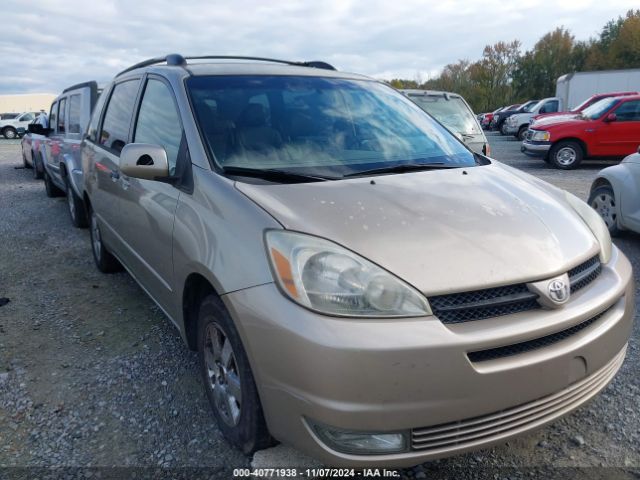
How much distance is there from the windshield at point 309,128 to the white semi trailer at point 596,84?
78.7 feet

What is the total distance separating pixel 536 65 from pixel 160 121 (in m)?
53.2

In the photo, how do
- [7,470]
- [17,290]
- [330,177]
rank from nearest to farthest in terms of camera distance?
[7,470]
[330,177]
[17,290]

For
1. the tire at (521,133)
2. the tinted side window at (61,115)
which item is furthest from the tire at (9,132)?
the tire at (521,133)

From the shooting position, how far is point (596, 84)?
77.2 ft

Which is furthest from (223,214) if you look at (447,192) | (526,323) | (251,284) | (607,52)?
(607,52)

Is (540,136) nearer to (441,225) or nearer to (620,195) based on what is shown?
(620,195)

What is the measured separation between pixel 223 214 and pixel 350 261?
0.64 m

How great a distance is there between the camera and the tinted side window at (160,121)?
279 cm

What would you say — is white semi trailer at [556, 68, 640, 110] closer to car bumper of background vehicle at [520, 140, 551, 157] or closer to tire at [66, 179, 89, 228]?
car bumper of background vehicle at [520, 140, 551, 157]

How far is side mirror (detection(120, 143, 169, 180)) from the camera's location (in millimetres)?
2557

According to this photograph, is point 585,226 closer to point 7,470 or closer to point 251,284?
point 251,284

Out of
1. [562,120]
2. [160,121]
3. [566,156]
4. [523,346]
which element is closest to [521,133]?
[562,120]

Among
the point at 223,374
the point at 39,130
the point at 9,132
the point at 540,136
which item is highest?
the point at 39,130

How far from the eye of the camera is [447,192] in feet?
7.77
